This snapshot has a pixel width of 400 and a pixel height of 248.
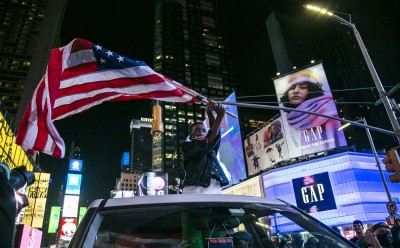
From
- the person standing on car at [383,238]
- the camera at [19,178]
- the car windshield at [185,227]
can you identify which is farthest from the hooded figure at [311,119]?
the camera at [19,178]

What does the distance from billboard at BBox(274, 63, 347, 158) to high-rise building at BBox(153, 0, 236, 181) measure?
66978mm

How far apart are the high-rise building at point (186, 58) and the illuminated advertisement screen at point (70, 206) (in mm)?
61546

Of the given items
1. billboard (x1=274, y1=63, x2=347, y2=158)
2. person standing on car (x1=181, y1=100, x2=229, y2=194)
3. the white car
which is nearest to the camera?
the white car

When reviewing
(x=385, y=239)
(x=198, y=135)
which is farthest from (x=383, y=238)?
(x=198, y=135)

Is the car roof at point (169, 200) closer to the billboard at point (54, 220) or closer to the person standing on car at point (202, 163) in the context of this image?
the person standing on car at point (202, 163)

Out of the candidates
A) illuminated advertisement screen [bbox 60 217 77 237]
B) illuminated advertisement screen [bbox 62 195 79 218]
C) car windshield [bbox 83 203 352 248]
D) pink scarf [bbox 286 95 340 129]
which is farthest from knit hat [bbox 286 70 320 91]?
car windshield [bbox 83 203 352 248]

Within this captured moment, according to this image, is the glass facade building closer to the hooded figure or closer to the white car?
the hooded figure

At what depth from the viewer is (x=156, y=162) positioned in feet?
377

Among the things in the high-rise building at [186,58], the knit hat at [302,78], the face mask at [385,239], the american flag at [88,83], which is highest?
the high-rise building at [186,58]

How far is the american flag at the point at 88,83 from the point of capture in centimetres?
516

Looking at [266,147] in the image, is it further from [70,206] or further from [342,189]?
[70,206]

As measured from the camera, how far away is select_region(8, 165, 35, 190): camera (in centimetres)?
187

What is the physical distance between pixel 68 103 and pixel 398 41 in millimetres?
70016

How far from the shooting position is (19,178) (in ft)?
6.39
